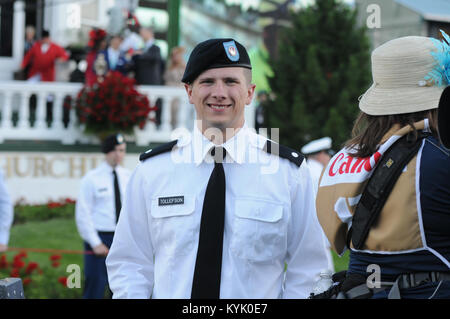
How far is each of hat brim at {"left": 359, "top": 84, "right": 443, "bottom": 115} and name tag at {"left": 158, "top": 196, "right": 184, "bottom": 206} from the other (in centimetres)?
83

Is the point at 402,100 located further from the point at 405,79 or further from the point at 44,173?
the point at 44,173

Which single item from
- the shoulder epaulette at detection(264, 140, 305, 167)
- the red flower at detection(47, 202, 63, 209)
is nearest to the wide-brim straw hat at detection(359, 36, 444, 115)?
the shoulder epaulette at detection(264, 140, 305, 167)

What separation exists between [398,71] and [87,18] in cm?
1661

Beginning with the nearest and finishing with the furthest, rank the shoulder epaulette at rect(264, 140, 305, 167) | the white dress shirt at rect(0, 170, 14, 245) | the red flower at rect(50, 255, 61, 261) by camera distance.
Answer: the shoulder epaulette at rect(264, 140, 305, 167) < the white dress shirt at rect(0, 170, 14, 245) < the red flower at rect(50, 255, 61, 261)

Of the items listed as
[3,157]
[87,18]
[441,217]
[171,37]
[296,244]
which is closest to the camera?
[441,217]

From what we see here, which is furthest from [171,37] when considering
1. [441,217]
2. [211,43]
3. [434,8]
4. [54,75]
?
[441,217]

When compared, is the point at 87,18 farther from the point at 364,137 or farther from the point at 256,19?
the point at 364,137

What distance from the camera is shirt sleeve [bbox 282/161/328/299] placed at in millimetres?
3555

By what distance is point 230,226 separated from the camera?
11.3 feet

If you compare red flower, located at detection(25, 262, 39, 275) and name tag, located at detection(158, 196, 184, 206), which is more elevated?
name tag, located at detection(158, 196, 184, 206)

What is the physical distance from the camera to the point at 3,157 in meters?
13.6

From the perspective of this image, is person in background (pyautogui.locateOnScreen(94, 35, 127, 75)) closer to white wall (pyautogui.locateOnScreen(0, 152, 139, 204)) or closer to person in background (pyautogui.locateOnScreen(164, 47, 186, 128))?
person in background (pyautogui.locateOnScreen(164, 47, 186, 128))

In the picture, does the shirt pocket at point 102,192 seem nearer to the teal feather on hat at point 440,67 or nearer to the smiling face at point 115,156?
the smiling face at point 115,156

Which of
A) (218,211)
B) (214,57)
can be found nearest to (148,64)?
(214,57)
